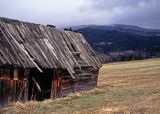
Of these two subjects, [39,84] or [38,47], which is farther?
[39,84]

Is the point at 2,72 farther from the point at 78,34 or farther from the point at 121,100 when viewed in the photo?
the point at 78,34

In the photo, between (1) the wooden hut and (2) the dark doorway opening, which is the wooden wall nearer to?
(1) the wooden hut

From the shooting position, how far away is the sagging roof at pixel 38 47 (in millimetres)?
21938

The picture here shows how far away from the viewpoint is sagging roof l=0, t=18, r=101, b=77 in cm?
2194

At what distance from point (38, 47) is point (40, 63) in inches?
77.6

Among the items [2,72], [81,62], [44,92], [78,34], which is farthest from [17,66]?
[78,34]

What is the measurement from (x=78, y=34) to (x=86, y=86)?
17.1ft

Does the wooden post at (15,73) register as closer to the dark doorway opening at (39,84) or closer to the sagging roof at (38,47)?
the sagging roof at (38,47)

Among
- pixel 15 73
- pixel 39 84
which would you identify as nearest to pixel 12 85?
pixel 15 73

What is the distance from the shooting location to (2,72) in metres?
20.5

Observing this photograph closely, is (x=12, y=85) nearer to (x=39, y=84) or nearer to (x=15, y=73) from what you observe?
(x=15, y=73)

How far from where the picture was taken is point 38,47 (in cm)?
2519

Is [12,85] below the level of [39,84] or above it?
above

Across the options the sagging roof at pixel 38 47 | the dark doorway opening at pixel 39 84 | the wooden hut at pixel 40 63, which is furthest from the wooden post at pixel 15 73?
the dark doorway opening at pixel 39 84
